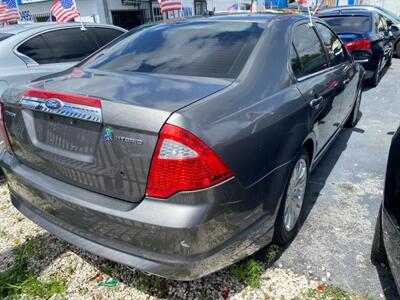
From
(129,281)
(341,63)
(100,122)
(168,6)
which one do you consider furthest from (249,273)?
(168,6)

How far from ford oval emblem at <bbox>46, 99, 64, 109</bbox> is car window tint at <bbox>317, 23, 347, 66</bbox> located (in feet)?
8.66

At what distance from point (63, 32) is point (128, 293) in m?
3.94

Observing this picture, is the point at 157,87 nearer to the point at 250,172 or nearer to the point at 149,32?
the point at 250,172

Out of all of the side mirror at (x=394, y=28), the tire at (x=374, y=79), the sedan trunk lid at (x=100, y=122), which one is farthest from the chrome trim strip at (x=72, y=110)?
the side mirror at (x=394, y=28)

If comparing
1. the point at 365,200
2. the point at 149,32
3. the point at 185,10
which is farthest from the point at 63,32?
the point at 185,10

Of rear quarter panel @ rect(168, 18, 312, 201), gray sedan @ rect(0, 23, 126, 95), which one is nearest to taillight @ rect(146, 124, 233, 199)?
rear quarter panel @ rect(168, 18, 312, 201)

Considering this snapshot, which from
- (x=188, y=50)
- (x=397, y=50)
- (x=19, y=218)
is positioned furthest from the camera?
(x=397, y=50)

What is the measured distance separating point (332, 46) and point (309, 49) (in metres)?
0.86

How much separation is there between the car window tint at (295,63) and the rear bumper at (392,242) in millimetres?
1107

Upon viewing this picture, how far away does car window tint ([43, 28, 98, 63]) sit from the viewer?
4617 millimetres

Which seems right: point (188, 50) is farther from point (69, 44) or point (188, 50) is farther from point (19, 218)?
point (69, 44)

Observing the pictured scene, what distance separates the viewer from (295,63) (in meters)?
2.51

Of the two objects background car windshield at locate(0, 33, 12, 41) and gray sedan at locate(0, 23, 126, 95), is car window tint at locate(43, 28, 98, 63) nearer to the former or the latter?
gray sedan at locate(0, 23, 126, 95)

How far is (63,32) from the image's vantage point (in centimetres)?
477
